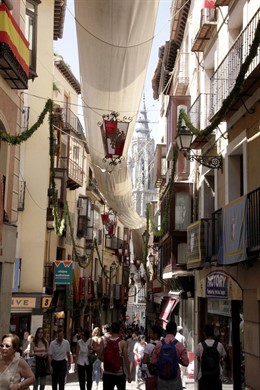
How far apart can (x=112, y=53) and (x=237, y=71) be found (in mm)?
3577

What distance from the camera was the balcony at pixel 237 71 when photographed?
40.7ft

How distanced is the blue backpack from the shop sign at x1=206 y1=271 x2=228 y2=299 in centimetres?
575

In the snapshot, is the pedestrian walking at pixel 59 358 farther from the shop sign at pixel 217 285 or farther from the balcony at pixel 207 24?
the balcony at pixel 207 24

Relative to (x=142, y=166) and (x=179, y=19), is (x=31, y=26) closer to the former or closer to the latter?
(x=179, y=19)

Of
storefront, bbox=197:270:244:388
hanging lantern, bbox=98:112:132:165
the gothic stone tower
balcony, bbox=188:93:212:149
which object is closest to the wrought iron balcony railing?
balcony, bbox=188:93:212:149

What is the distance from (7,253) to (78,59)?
4692mm

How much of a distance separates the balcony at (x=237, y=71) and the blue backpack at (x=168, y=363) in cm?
536

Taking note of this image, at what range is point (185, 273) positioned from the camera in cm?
2214

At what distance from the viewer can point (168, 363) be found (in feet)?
28.1

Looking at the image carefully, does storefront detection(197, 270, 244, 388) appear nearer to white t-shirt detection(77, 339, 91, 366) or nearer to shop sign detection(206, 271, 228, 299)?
shop sign detection(206, 271, 228, 299)

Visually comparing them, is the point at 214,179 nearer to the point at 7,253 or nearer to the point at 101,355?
the point at 7,253

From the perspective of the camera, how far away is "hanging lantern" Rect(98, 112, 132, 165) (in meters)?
14.4

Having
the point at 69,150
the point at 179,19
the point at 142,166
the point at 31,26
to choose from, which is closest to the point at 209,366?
the point at 31,26

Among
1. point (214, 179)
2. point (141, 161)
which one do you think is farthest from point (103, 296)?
point (141, 161)
